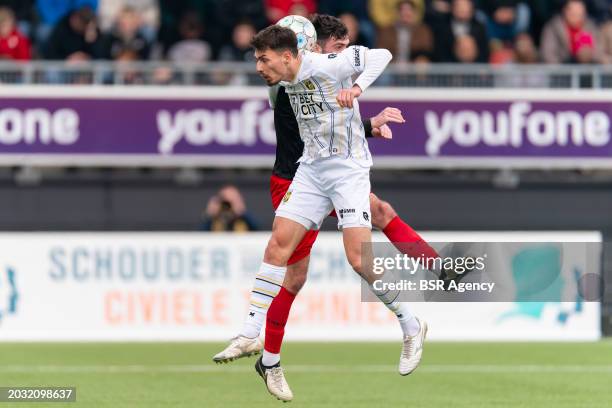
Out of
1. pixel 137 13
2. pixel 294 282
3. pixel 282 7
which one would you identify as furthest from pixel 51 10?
pixel 294 282

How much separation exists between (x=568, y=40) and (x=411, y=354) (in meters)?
9.97

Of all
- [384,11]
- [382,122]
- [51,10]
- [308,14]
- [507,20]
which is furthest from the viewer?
[507,20]

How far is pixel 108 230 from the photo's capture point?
64.4 feet

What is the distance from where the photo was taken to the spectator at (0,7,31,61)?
19.0 m

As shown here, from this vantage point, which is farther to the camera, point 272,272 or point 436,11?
point 436,11

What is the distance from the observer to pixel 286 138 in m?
11.2

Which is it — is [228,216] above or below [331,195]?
below

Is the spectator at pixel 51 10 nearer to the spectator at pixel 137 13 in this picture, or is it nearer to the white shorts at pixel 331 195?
the spectator at pixel 137 13

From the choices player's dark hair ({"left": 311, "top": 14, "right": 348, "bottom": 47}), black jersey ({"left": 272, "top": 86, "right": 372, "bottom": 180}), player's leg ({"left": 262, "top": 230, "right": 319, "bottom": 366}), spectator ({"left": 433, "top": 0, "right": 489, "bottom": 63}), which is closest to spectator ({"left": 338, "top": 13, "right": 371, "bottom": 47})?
spectator ({"left": 433, "top": 0, "right": 489, "bottom": 63})

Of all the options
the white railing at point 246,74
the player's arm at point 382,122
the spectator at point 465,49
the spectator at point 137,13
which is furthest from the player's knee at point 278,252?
the spectator at point 137,13

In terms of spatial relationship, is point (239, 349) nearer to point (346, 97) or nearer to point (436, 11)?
point (346, 97)

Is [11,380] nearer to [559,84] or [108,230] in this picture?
[108,230]

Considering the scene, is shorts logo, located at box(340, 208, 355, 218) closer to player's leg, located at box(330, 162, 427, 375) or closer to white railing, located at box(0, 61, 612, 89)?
player's leg, located at box(330, 162, 427, 375)

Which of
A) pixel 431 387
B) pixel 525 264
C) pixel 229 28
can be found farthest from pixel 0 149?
pixel 431 387
